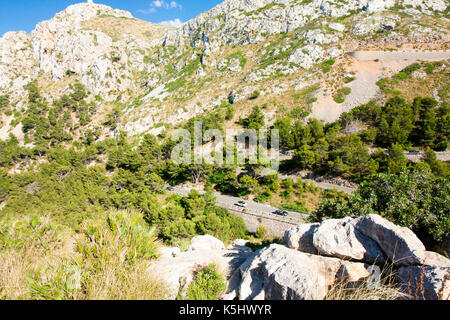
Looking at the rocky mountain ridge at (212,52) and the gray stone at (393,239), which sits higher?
the rocky mountain ridge at (212,52)

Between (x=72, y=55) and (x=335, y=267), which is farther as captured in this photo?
(x=72, y=55)

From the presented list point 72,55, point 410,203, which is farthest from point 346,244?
point 72,55

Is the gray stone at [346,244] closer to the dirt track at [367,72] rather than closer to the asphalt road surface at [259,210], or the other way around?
the asphalt road surface at [259,210]

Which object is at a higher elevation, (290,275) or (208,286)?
(290,275)

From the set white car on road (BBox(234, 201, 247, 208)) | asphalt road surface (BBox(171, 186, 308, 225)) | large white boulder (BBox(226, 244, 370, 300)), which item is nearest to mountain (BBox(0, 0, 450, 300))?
large white boulder (BBox(226, 244, 370, 300))

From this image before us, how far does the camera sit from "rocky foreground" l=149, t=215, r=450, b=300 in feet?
12.8

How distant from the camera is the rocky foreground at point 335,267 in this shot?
3.91m

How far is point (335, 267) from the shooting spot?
5.03 m

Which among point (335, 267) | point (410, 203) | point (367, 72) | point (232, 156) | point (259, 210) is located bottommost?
point (259, 210)

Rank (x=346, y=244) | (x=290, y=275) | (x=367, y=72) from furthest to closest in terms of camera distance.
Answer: (x=367, y=72) < (x=346, y=244) < (x=290, y=275)

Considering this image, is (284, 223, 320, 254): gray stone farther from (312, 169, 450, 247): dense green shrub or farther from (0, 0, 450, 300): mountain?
(312, 169, 450, 247): dense green shrub

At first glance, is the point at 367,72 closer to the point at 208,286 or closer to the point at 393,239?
the point at 393,239

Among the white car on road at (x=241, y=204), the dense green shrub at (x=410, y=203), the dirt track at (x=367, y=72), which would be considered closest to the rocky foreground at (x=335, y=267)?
the dense green shrub at (x=410, y=203)

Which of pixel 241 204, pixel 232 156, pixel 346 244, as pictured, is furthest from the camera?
pixel 232 156
